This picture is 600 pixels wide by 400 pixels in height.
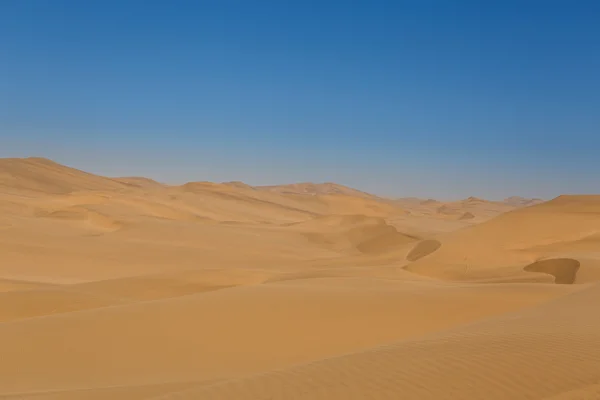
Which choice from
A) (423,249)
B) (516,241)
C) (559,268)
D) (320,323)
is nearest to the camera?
(320,323)

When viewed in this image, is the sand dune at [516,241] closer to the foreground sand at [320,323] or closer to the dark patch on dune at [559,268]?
the foreground sand at [320,323]

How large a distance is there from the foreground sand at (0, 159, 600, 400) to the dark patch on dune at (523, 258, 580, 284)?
0.04m

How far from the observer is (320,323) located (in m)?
8.10

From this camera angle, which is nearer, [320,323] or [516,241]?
[320,323]

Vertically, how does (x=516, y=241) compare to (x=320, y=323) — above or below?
above

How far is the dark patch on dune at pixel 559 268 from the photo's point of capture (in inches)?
517

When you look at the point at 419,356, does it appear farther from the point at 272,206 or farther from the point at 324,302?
the point at 272,206

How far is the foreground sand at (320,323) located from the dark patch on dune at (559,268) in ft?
0.13

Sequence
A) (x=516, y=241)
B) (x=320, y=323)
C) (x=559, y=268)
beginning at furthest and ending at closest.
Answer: (x=516, y=241) → (x=559, y=268) → (x=320, y=323)

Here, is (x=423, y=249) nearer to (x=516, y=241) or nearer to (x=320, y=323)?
(x=516, y=241)

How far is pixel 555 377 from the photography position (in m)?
3.97

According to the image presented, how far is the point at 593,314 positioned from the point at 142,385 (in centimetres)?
487

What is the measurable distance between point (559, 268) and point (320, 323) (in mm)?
8083

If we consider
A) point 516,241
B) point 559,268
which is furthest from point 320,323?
point 516,241
